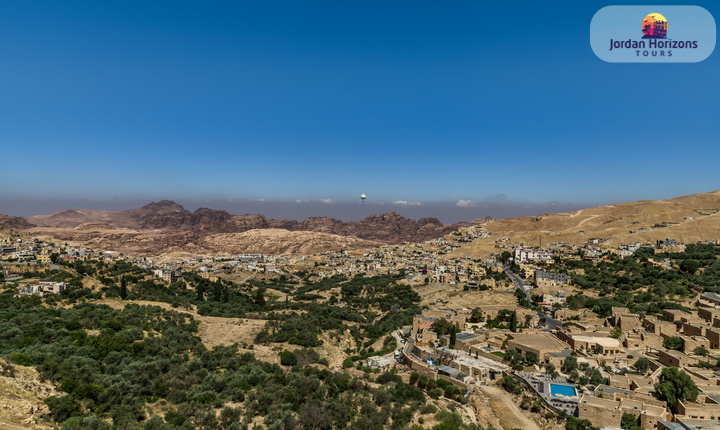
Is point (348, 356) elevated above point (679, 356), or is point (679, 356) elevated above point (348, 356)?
point (679, 356)

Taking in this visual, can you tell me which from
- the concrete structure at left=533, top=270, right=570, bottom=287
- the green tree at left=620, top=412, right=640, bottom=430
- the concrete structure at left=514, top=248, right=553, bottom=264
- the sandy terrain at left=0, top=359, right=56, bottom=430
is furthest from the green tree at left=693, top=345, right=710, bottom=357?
the concrete structure at left=514, top=248, right=553, bottom=264

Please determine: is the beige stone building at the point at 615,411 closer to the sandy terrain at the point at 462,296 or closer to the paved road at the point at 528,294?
the paved road at the point at 528,294

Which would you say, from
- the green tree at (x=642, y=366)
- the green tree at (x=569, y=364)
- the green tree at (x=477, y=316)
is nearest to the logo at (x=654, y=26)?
the green tree at (x=642, y=366)

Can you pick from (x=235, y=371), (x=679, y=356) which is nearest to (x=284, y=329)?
(x=235, y=371)

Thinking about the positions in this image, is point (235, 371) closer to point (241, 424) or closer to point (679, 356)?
point (241, 424)

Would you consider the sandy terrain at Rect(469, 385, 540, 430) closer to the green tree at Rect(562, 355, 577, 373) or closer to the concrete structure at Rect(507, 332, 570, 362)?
the concrete structure at Rect(507, 332, 570, 362)

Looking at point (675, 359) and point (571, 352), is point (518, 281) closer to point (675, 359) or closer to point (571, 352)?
point (571, 352)

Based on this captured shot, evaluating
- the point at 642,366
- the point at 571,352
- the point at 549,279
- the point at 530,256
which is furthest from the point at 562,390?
the point at 530,256
